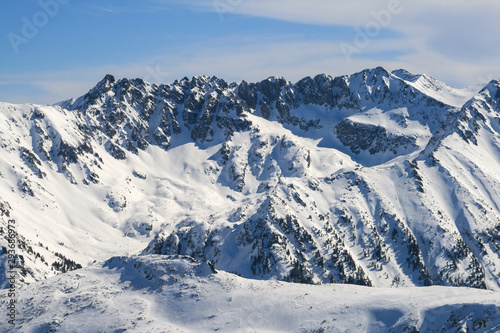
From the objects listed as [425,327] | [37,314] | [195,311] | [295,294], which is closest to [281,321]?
[295,294]

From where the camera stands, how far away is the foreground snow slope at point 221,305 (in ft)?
406

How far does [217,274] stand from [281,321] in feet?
86.4

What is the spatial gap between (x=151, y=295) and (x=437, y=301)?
75402 millimetres

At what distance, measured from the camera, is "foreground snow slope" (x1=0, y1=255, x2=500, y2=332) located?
12381 cm

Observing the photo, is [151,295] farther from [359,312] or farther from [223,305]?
[359,312]

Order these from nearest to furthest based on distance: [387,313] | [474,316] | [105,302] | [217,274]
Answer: [474,316] < [387,313] < [105,302] < [217,274]

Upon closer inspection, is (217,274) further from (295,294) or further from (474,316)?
(474,316)

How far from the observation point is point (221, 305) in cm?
13512

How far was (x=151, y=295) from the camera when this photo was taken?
5541 inches

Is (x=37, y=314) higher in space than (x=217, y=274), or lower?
lower

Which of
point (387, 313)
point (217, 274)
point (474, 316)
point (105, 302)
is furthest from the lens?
point (217, 274)

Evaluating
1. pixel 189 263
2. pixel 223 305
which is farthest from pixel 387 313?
pixel 189 263

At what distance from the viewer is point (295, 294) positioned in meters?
140

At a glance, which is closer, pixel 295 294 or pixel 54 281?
pixel 295 294
